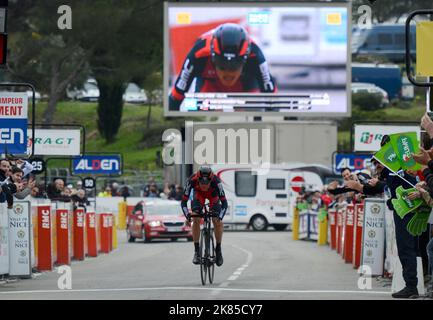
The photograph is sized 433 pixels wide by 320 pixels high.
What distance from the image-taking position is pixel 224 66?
4553 centimetres

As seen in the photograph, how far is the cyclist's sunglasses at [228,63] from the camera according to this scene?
45531 millimetres

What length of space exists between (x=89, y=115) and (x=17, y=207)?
52.8m

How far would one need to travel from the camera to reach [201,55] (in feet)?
150

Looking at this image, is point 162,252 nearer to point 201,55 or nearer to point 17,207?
point 17,207

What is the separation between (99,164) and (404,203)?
75.6 feet

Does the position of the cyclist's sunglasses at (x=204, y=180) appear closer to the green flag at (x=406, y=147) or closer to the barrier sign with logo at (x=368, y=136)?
the green flag at (x=406, y=147)

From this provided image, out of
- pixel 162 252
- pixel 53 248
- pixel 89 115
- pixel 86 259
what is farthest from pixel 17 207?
pixel 89 115

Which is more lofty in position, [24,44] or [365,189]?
[24,44]

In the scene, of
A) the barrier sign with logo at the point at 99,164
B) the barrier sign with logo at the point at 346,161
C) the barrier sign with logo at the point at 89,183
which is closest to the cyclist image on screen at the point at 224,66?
the barrier sign with logo at the point at 99,164

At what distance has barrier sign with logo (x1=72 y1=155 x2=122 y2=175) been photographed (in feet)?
123

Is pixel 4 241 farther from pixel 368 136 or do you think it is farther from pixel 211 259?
pixel 368 136

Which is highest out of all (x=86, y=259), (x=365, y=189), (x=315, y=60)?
(x=315, y=60)

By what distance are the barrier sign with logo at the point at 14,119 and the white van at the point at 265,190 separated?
2930cm

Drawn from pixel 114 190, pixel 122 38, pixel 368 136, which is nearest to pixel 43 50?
pixel 122 38
